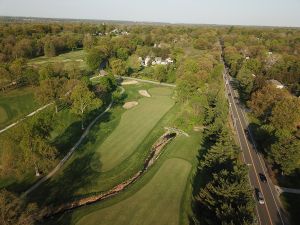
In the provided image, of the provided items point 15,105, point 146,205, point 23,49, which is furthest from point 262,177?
point 23,49

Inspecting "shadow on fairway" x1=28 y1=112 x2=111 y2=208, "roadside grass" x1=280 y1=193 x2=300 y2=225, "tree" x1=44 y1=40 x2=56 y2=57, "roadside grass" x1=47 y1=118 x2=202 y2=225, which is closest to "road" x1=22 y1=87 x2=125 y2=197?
"shadow on fairway" x1=28 y1=112 x2=111 y2=208

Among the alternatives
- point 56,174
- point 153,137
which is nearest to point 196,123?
point 153,137

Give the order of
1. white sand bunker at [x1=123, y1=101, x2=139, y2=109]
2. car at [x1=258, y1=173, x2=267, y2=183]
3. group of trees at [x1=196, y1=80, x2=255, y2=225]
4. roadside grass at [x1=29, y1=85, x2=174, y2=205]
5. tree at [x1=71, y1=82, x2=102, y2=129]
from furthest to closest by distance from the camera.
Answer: white sand bunker at [x1=123, y1=101, x2=139, y2=109] → tree at [x1=71, y1=82, x2=102, y2=129] → car at [x1=258, y1=173, x2=267, y2=183] → roadside grass at [x1=29, y1=85, x2=174, y2=205] → group of trees at [x1=196, y1=80, x2=255, y2=225]

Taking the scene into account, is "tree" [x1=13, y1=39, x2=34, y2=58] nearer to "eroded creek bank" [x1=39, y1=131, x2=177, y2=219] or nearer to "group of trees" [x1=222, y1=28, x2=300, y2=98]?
"eroded creek bank" [x1=39, y1=131, x2=177, y2=219]

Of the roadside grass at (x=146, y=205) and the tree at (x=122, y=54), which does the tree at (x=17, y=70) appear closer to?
the roadside grass at (x=146, y=205)

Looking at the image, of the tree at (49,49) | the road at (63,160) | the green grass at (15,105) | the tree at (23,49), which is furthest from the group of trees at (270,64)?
the tree at (23,49)

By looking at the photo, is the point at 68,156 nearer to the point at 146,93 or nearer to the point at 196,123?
the point at 196,123

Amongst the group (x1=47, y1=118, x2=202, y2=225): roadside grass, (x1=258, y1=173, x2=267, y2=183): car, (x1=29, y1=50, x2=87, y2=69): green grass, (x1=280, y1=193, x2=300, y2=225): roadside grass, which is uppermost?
(x1=258, y1=173, x2=267, y2=183): car
